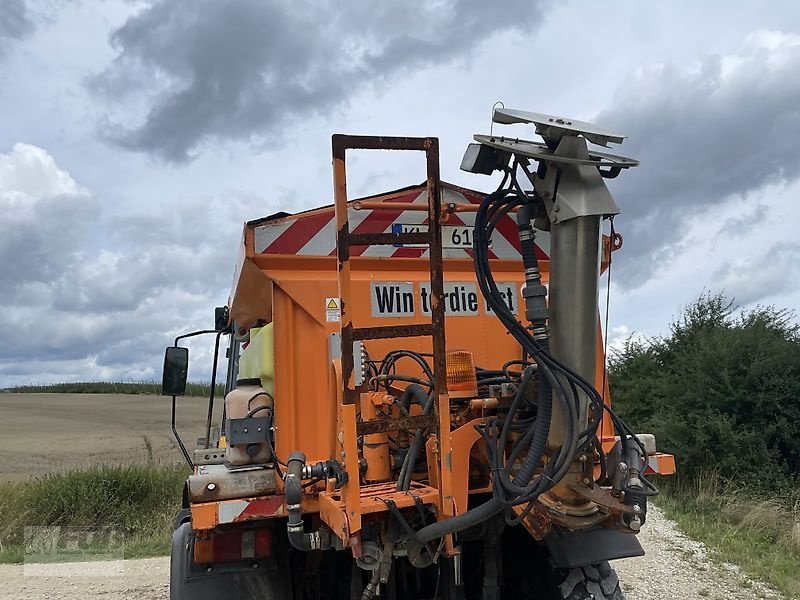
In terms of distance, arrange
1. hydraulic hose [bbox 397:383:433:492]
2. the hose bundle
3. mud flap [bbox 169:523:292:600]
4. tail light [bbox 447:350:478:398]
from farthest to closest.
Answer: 1. mud flap [bbox 169:523:292:600]
2. tail light [bbox 447:350:478:398]
3. hydraulic hose [bbox 397:383:433:492]
4. the hose bundle

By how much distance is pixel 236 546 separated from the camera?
3066mm

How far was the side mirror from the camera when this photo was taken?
5.05 m

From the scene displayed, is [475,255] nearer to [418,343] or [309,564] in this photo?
[418,343]

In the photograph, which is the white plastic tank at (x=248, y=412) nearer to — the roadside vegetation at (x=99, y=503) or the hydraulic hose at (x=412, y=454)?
the hydraulic hose at (x=412, y=454)

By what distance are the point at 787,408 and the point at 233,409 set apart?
9.38 meters

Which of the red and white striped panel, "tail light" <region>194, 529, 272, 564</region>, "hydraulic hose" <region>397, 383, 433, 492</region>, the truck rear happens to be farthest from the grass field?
"tail light" <region>194, 529, 272, 564</region>

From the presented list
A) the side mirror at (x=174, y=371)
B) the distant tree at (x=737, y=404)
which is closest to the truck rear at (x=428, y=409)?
the side mirror at (x=174, y=371)

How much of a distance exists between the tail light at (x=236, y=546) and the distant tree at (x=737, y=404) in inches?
349

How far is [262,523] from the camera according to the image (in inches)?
120

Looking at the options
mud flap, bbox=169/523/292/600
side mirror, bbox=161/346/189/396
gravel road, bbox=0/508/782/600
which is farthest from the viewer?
gravel road, bbox=0/508/782/600

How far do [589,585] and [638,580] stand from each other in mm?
3522

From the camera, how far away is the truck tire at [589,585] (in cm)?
316

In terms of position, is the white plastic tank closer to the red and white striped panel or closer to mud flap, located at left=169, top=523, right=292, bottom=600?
mud flap, located at left=169, top=523, right=292, bottom=600

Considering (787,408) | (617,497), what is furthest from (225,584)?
(787,408)
